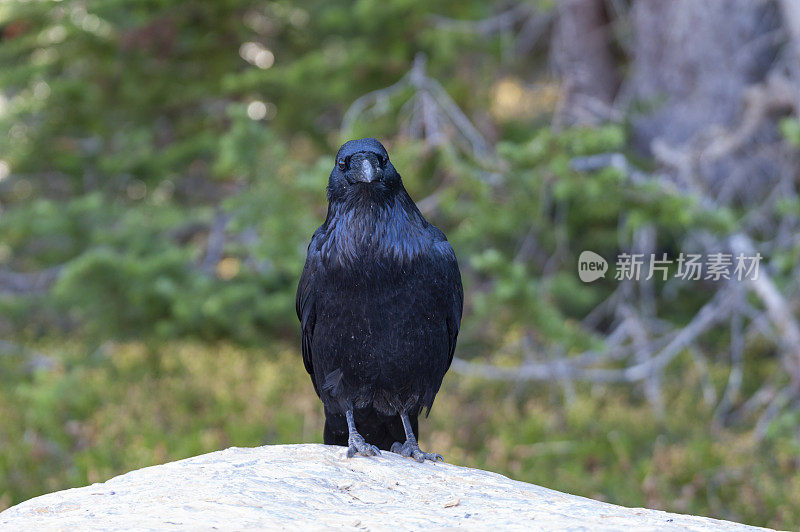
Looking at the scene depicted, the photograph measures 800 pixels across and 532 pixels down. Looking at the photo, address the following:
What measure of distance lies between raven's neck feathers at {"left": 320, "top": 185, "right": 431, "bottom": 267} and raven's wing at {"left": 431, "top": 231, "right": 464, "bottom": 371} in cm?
13

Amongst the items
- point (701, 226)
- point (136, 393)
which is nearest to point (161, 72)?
point (136, 393)

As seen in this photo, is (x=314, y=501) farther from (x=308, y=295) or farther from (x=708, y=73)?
(x=708, y=73)

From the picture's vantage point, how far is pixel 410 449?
12.0ft

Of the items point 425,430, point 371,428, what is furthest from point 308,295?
point 425,430

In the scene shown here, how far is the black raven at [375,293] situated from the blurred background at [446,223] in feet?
5.32

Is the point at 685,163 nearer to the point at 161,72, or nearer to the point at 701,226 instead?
the point at 701,226

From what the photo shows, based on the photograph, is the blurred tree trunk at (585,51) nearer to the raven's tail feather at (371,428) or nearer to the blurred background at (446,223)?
the blurred background at (446,223)

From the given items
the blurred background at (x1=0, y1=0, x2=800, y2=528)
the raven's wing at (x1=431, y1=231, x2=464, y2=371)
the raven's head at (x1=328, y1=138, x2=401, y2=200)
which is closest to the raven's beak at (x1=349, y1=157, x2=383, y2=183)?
the raven's head at (x1=328, y1=138, x2=401, y2=200)

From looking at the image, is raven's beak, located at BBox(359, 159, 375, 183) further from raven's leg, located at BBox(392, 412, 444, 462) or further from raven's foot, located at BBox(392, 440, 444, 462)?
raven's foot, located at BBox(392, 440, 444, 462)

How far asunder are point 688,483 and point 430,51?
5.29 meters

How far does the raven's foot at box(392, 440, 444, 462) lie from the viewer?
3.56m

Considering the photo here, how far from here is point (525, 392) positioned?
7211 mm

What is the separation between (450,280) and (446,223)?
13.4ft

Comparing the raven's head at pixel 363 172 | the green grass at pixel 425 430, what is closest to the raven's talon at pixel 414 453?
the raven's head at pixel 363 172
